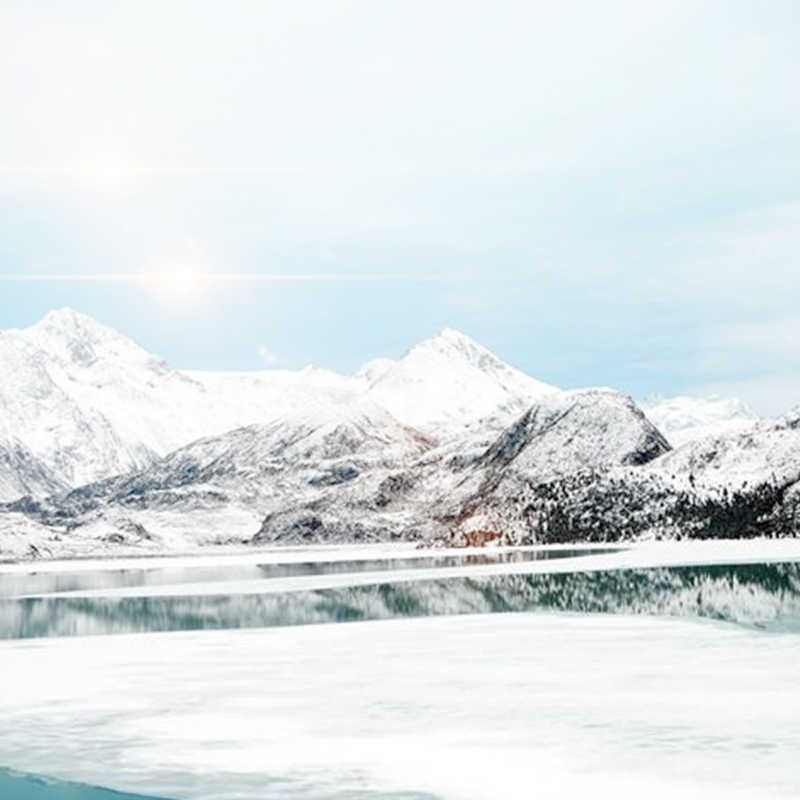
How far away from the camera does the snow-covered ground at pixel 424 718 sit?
26.7 metres

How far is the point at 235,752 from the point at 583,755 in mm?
9259

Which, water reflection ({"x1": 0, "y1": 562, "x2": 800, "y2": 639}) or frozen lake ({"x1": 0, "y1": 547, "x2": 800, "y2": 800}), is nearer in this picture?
frozen lake ({"x1": 0, "y1": 547, "x2": 800, "y2": 800})

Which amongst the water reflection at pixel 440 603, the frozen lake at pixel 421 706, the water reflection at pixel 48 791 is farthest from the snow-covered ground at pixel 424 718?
the water reflection at pixel 440 603

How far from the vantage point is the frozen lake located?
27.0m

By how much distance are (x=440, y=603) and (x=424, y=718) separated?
177ft

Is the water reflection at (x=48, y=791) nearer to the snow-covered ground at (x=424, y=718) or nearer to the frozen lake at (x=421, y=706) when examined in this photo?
the frozen lake at (x=421, y=706)

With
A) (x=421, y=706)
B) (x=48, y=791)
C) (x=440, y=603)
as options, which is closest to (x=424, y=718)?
(x=421, y=706)

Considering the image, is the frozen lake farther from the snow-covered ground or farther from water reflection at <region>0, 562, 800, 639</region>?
water reflection at <region>0, 562, 800, 639</region>

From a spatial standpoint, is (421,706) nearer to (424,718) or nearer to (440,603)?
(424,718)

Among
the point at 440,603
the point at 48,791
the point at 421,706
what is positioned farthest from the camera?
the point at 440,603

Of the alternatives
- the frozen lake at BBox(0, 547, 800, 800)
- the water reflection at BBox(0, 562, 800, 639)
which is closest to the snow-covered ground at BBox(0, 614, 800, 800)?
the frozen lake at BBox(0, 547, 800, 800)

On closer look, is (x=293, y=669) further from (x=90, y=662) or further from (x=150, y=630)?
(x=150, y=630)

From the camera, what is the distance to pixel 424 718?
1347 inches

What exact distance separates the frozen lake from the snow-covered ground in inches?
3.8
